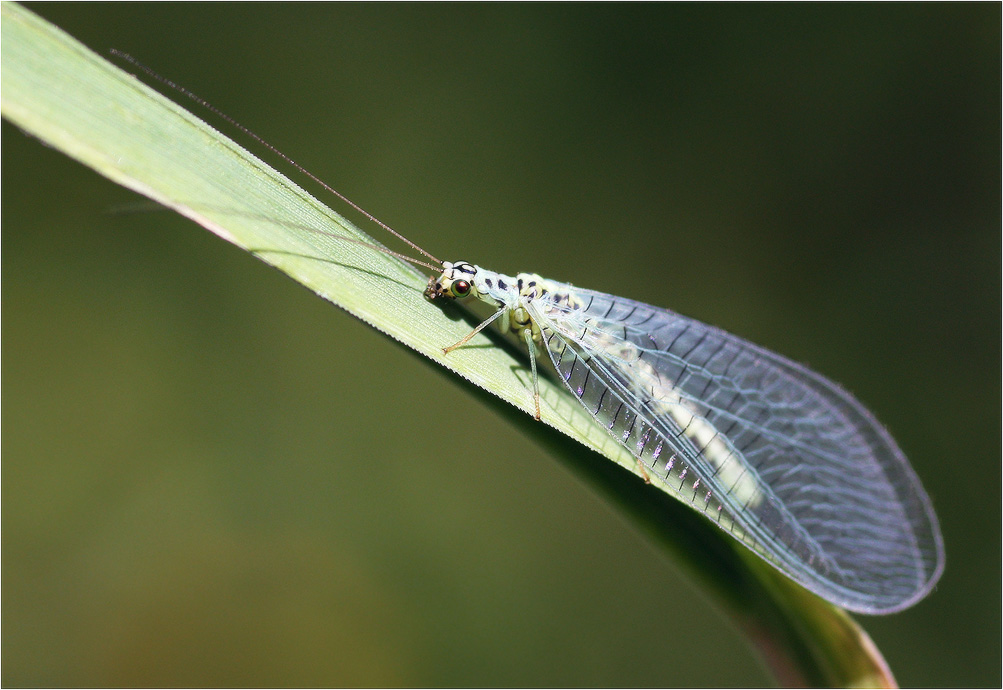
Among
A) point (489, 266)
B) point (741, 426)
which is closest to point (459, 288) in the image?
point (741, 426)

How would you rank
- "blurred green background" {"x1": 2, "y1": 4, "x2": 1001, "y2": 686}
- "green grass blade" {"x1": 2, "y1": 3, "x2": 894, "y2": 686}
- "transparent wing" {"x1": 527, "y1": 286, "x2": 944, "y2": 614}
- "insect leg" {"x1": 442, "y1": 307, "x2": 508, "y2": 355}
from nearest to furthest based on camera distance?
1. "green grass blade" {"x1": 2, "y1": 3, "x2": 894, "y2": 686}
2. "insect leg" {"x1": 442, "y1": 307, "x2": 508, "y2": 355}
3. "transparent wing" {"x1": 527, "y1": 286, "x2": 944, "y2": 614}
4. "blurred green background" {"x1": 2, "y1": 4, "x2": 1001, "y2": 686}

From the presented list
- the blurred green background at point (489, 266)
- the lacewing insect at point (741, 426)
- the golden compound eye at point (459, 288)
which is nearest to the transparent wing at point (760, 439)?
the lacewing insect at point (741, 426)

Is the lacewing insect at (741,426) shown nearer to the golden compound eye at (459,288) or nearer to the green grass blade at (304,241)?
the golden compound eye at (459,288)

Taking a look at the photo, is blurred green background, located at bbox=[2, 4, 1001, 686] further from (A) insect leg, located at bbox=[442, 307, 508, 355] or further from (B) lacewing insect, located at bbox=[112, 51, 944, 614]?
(A) insect leg, located at bbox=[442, 307, 508, 355]

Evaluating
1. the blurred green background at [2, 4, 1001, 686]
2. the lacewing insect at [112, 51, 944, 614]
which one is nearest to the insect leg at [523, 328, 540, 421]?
the lacewing insect at [112, 51, 944, 614]

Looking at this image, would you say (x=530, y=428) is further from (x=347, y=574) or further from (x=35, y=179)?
(x=35, y=179)

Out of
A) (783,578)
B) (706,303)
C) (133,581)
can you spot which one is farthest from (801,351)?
(133,581)
